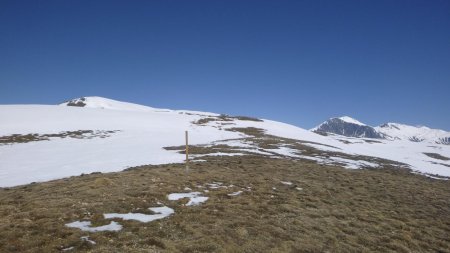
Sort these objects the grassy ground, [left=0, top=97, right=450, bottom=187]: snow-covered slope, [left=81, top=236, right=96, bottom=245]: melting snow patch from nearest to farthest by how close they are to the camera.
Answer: [left=81, top=236, right=96, bottom=245]: melting snow patch
the grassy ground
[left=0, top=97, right=450, bottom=187]: snow-covered slope

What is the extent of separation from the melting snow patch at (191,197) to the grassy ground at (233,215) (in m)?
0.57

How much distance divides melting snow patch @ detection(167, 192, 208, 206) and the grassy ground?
571 mm

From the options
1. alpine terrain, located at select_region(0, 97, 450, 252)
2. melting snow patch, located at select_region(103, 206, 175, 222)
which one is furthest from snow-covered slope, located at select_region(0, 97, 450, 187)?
melting snow patch, located at select_region(103, 206, 175, 222)

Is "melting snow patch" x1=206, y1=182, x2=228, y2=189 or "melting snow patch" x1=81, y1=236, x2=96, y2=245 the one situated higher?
"melting snow patch" x1=206, y1=182, x2=228, y2=189

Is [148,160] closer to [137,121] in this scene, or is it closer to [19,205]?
[19,205]

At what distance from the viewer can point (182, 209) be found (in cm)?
2005

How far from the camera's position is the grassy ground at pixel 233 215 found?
15.2 m

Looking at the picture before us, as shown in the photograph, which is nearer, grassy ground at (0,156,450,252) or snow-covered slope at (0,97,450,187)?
grassy ground at (0,156,450,252)

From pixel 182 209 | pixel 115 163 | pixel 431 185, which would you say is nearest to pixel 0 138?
pixel 115 163

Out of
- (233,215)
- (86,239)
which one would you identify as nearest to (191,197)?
(233,215)

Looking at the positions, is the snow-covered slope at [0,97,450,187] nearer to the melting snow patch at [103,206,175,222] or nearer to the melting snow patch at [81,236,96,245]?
the melting snow patch at [103,206,175,222]

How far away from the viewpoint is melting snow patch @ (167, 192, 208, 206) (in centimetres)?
2182

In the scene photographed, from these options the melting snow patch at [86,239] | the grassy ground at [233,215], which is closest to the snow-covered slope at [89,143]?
the grassy ground at [233,215]

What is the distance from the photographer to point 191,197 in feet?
75.3
